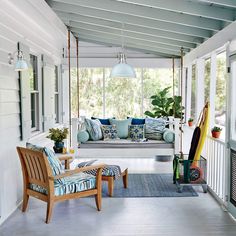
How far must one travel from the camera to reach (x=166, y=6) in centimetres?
430

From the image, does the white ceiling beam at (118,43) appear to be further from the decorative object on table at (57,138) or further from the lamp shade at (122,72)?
the decorative object on table at (57,138)

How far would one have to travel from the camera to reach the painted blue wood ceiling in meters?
4.33

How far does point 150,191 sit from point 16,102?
241 cm

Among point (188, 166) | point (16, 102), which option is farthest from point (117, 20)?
point (188, 166)

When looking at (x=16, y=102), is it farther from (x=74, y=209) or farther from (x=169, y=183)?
(x=169, y=183)

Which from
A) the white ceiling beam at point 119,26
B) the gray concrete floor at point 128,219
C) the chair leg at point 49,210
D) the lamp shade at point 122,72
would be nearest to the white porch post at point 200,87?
the white ceiling beam at point 119,26

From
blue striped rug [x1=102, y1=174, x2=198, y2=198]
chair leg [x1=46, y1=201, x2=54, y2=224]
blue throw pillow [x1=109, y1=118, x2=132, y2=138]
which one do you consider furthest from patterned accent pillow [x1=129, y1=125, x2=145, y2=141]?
chair leg [x1=46, y1=201, x2=54, y2=224]

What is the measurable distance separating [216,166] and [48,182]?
2.57 meters

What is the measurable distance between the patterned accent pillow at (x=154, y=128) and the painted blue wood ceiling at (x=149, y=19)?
65.2 inches

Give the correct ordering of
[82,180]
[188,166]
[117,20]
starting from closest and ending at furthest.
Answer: [82,180] → [188,166] → [117,20]

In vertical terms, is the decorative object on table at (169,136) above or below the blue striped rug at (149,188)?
above

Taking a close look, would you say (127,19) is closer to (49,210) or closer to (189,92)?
(189,92)

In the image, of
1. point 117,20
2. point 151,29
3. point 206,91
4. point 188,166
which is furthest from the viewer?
point 206,91

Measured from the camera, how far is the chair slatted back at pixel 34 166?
3809mm
